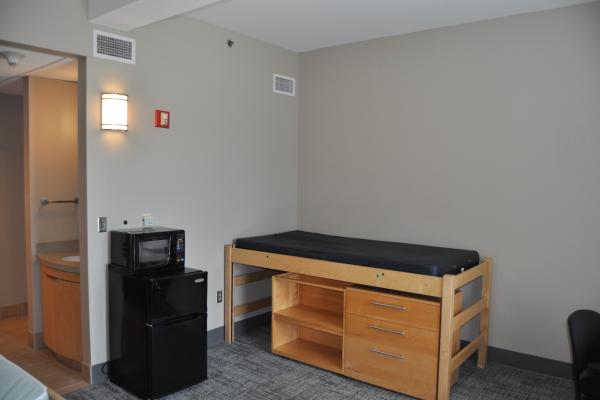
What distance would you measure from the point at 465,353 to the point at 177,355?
188 cm

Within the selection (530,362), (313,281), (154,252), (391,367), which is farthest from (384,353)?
(154,252)

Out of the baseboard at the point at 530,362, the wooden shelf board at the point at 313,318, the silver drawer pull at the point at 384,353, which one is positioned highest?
the wooden shelf board at the point at 313,318

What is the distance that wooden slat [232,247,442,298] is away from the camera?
9.80ft

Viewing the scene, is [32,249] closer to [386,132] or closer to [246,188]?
[246,188]

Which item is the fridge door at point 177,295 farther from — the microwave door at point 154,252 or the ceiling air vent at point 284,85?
the ceiling air vent at point 284,85

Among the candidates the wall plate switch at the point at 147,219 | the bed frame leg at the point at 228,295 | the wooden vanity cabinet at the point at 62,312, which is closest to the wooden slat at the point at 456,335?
the bed frame leg at the point at 228,295

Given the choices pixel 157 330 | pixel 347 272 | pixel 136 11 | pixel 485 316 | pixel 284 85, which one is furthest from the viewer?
pixel 284 85

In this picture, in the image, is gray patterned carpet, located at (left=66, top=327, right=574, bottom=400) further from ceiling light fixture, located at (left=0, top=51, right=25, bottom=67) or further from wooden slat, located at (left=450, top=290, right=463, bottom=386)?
ceiling light fixture, located at (left=0, top=51, right=25, bottom=67)

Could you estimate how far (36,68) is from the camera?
3.64 metres

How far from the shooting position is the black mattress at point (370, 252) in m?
3.06

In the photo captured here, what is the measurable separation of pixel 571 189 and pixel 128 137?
3.04 meters

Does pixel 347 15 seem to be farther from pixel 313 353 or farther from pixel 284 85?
pixel 313 353

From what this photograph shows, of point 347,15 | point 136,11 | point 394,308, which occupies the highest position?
point 347,15

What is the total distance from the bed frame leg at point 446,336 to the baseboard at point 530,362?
34.3 inches
